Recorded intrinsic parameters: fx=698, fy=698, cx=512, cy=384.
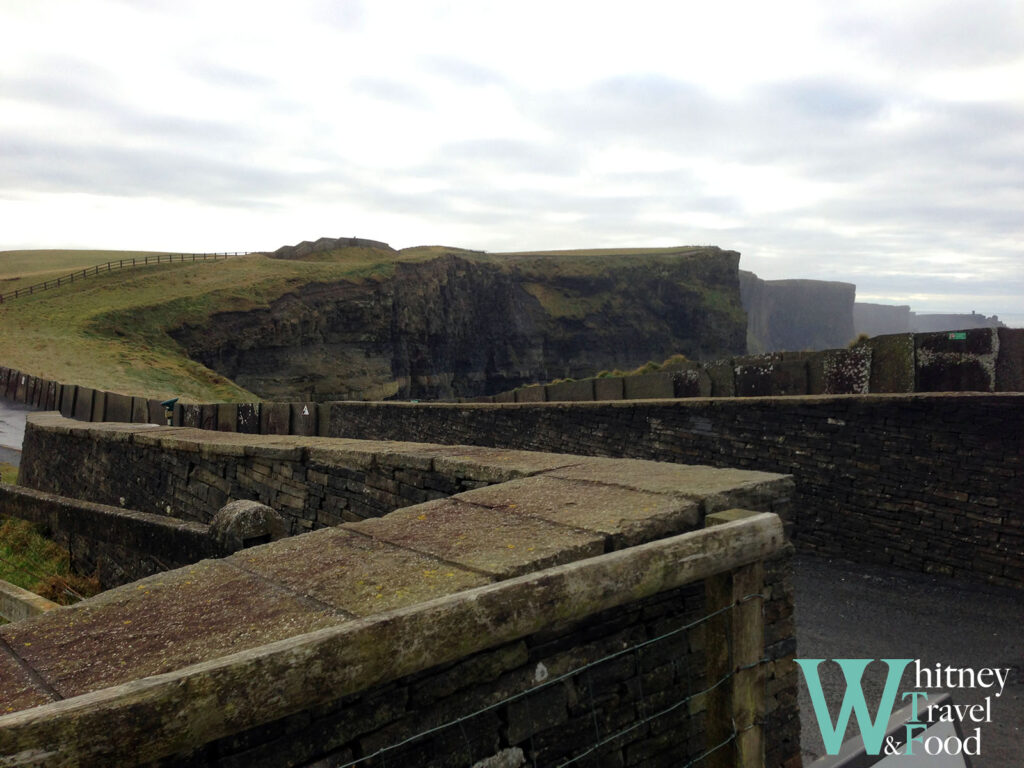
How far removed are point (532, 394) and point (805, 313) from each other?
166 meters

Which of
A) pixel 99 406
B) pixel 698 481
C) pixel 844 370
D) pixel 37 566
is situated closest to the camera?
pixel 698 481

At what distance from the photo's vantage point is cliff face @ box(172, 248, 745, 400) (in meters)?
50.1

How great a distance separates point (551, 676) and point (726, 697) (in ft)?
2.65

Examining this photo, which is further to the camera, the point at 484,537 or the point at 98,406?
the point at 98,406

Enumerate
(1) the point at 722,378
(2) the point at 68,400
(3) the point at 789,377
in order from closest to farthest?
1. (3) the point at 789,377
2. (1) the point at 722,378
3. (2) the point at 68,400

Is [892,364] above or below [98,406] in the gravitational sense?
above

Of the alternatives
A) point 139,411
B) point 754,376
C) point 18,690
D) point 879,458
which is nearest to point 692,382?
point 754,376

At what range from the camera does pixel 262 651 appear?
166 cm

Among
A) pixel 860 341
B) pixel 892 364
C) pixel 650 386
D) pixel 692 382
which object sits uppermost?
pixel 860 341

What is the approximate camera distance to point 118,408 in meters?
14.3

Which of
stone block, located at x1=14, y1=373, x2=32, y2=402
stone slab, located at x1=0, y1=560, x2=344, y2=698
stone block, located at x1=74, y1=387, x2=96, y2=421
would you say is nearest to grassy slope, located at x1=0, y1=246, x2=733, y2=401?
stone block, located at x1=14, y1=373, x2=32, y2=402

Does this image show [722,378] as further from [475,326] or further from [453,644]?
[475,326]

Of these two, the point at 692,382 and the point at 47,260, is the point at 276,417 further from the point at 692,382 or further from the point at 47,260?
the point at 47,260

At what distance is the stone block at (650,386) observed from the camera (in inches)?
510
